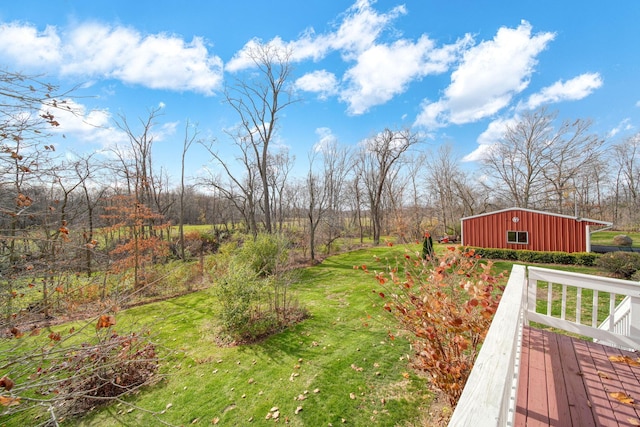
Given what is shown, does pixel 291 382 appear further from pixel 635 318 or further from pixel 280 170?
pixel 280 170

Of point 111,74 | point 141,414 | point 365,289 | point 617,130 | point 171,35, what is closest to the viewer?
point 141,414

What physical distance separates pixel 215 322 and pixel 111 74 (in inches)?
251

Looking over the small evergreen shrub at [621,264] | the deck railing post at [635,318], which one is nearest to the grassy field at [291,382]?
the deck railing post at [635,318]

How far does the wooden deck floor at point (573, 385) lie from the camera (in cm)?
191

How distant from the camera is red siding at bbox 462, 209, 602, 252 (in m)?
12.2

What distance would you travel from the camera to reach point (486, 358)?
4.19 feet

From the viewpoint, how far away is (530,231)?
1330 centimetres

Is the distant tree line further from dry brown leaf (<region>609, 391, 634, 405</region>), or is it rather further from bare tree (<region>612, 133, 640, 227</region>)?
dry brown leaf (<region>609, 391, 634, 405</region>)

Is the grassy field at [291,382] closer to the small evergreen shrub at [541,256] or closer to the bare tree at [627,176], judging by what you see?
the small evergreen shrub at [541,256]

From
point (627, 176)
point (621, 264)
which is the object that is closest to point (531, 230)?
point (621, 264)

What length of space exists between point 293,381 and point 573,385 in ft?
11.4

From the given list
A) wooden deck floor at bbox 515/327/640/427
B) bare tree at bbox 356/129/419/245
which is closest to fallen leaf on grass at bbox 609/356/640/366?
wooden deck floor at bbox 515/327/640/427

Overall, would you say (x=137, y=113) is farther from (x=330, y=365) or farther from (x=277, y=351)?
(x=330, y=365)

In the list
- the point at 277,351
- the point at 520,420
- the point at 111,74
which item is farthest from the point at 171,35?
the point at 520,420
